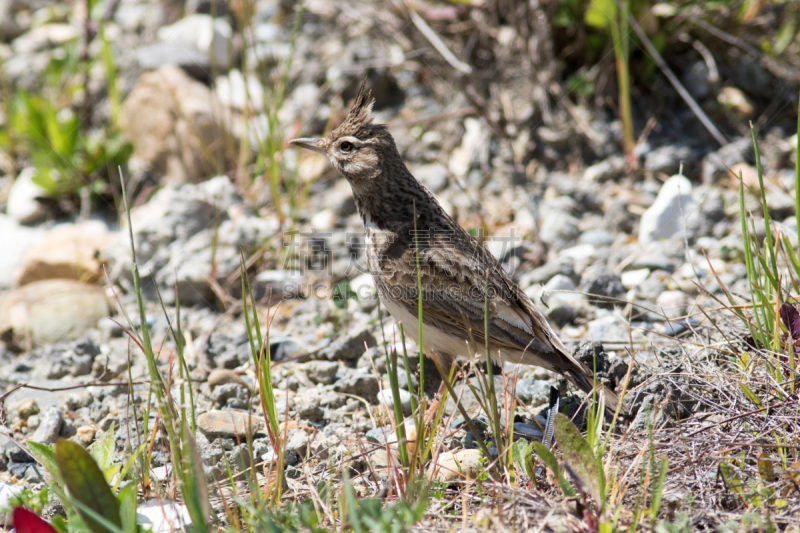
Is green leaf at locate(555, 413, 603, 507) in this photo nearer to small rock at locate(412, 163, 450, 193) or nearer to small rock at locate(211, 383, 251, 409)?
small rock at locate(211, 383, 251, 409)

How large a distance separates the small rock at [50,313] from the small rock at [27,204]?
64.2 inches

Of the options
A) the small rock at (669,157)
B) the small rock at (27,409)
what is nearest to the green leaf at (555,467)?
the small rock at (27,409)

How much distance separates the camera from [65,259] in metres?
5.94

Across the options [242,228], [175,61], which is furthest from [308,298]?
[175,61]

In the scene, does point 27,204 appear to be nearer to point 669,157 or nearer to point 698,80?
point 669,157

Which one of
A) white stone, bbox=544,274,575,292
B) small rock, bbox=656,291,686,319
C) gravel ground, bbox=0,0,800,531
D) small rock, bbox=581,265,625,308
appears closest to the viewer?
gravel ground, bbox=0,0,800,531

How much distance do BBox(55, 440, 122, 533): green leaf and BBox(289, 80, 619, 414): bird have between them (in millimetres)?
1868

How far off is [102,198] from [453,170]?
3.63 metres

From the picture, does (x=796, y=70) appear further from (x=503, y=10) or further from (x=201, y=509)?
(x=201, y=509)

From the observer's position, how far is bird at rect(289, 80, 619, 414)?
13.0ft

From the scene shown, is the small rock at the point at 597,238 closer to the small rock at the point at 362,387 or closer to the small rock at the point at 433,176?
the small rock at the point at 433,176

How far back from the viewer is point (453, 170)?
6645 mm

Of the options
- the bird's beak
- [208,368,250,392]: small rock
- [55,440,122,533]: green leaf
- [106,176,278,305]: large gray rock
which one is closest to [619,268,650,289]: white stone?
the bird's beak

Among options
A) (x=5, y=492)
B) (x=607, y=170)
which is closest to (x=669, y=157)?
(x=607, y=170)
